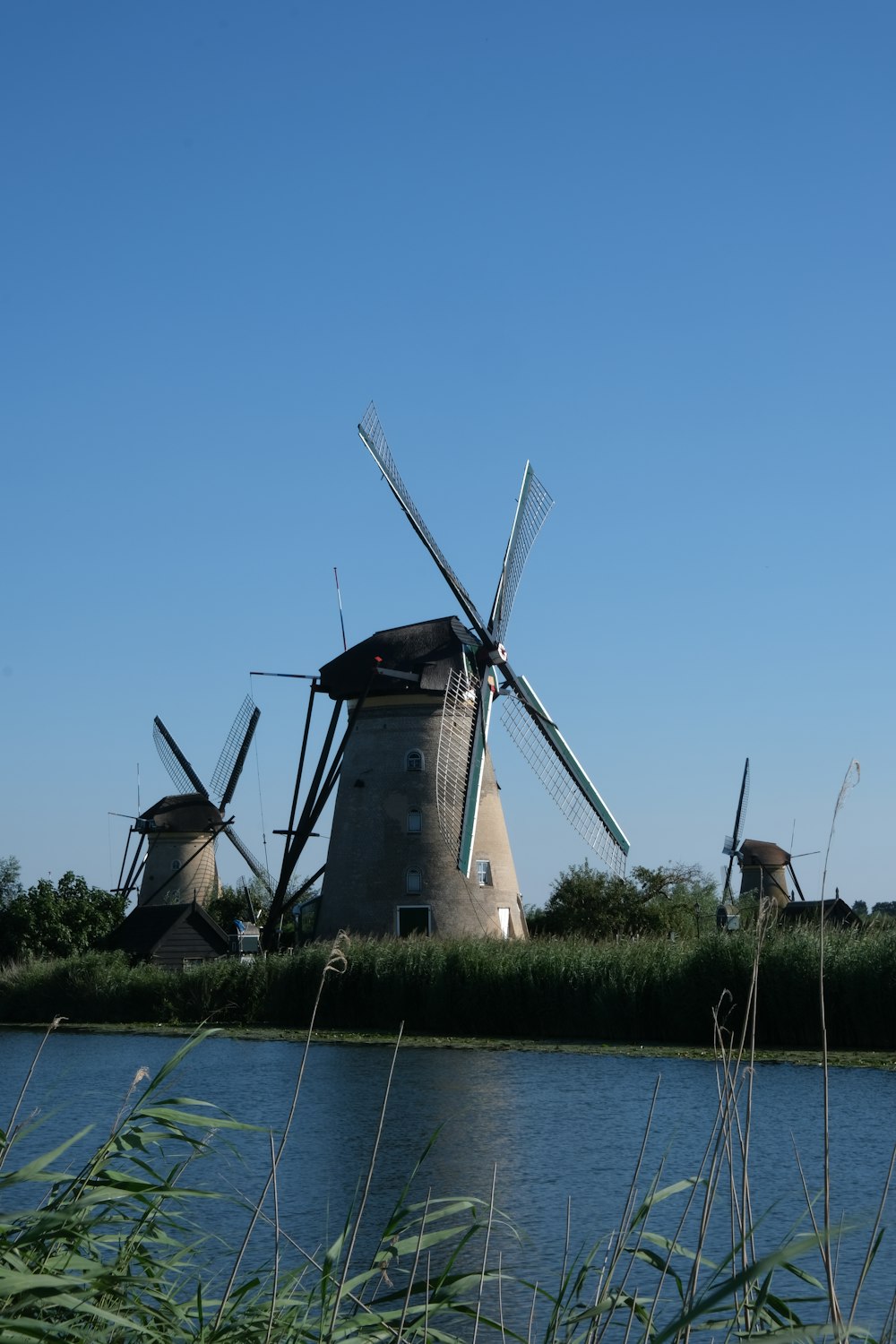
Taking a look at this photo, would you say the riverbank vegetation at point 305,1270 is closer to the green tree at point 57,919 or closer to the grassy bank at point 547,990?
the grassy bank at point 547,990

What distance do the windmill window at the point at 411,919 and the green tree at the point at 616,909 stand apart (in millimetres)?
8589

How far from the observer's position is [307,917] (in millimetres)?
31859

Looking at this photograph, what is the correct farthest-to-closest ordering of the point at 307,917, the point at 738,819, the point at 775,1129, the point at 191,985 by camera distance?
the point at 738,819 → the point at 307,917 → the point at 191,985 → the point at 775,1129

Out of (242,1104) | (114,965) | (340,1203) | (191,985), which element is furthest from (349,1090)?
(114,965)

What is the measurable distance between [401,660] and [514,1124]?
48.3ft

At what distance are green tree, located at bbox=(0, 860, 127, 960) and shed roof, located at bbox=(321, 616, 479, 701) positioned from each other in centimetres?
1148

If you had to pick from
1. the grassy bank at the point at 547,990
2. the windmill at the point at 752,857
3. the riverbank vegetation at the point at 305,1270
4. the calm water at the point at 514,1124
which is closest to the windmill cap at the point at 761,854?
the windmill at the point at 752,857

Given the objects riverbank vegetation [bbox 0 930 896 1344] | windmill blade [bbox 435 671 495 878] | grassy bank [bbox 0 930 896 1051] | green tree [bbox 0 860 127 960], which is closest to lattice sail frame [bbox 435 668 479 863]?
windmill blade [bbox 435 671 495 878]

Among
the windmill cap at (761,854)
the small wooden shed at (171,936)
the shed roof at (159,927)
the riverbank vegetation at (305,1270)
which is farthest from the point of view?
the windmill cap at (761,854)

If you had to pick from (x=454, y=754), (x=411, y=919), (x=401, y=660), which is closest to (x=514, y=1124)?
(x=411, y=919)

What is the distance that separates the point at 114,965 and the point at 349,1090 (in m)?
12.6

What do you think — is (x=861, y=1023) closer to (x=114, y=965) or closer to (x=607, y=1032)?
(x=607, y=1032)

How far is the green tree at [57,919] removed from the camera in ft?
117

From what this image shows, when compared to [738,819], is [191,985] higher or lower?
lower
